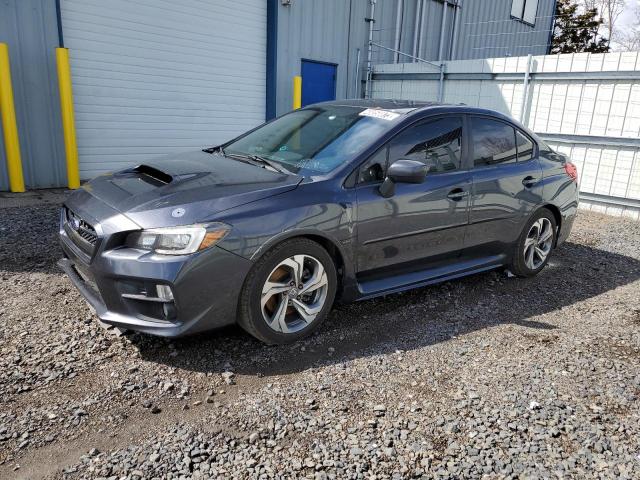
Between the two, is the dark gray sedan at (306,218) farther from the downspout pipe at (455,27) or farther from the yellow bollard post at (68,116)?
the downspout pipe at (455,27)

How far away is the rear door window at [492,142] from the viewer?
14.7 feet

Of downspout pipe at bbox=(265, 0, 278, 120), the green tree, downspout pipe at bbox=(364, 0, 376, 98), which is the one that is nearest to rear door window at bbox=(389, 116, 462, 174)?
downspout pipe at bbox=(265, 0, 278, 120)

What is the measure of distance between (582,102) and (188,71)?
6.92m

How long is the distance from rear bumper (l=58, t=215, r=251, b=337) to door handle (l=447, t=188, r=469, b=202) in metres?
1.87

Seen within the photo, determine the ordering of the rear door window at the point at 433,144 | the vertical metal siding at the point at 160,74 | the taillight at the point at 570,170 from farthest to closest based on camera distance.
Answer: the vertical metal siding at the point at 160,74
the taillight at the point at 570,170
the rear door window at the point at 433,144

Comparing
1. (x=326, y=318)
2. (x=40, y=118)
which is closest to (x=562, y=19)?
(x=40, y=118)

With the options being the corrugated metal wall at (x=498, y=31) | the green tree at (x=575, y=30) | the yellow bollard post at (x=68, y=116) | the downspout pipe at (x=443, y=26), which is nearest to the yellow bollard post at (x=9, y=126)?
the yellow bollard post at (x=68, y=116)

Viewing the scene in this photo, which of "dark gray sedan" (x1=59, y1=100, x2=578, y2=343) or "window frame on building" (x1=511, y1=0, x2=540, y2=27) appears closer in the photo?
"dark gray sedan" (x1=59, y1=100, x2=578, y2=343)

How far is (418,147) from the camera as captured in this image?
159 inches

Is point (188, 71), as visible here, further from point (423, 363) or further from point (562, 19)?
point (562, 19)

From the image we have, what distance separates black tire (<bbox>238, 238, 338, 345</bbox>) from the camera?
319cm

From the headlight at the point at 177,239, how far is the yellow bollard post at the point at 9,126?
18.3 ft

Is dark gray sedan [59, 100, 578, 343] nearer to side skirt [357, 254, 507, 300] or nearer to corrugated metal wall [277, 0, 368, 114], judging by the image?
side skirt [357, 254, 507, 300]

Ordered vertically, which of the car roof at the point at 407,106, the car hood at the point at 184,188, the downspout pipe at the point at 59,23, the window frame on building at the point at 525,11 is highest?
the window frame on building at the point at 525,11
